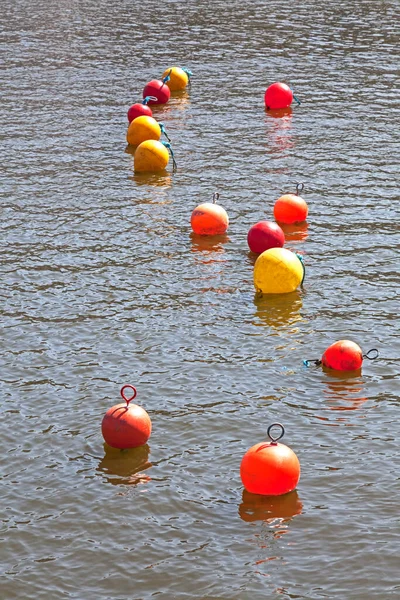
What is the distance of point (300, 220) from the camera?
24.3m

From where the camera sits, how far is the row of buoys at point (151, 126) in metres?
28.1

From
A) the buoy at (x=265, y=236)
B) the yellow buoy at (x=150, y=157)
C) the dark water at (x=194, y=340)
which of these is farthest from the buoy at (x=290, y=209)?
the yellow buoy at (x=150, y=157)

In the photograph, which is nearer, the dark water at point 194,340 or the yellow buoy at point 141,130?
the dark water at point 194,340

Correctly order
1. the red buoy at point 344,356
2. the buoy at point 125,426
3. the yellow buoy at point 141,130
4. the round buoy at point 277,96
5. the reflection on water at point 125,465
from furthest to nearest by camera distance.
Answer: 1. the round buoy at point 277,96
2. the yellow buoy at point 141,130
3. the red buoy at point 344,356
4. the buoy at point 125,426
5. the reflection on water at point 125,465

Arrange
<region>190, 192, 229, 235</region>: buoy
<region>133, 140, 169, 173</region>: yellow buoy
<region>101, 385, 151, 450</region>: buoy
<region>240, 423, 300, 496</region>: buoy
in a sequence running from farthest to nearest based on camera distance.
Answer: <region>133, 140, 169, 173</region>: yellow buoy < <region>190, 192, 229, 235</region>: buoy < <region>101, 385, 151, 450</region>: buoy < <region>240, 423, 300, 496</region>: buoy

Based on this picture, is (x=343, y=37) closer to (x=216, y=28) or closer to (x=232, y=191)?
(x=216, y=28)

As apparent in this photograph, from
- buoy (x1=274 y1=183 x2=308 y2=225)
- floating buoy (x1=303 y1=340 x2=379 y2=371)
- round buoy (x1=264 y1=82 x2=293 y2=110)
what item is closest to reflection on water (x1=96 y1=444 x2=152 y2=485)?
floating buoy (x1=303 y1=340 x2=379 y2=371)

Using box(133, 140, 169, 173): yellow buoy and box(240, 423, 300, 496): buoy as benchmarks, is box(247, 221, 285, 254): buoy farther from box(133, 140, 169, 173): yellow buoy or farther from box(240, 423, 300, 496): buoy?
box(240, 423, 300, 496): buoy

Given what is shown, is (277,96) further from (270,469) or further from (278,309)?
(270,469)

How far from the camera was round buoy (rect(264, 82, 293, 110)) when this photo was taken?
109 feet

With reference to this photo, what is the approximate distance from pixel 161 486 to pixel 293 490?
188cm

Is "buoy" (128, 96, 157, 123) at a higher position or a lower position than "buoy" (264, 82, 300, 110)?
lower

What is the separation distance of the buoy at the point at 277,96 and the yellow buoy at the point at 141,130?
15.6 ft

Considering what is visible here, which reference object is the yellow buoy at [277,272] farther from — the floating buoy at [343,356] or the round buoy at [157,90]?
the round buoy at [157,90]
